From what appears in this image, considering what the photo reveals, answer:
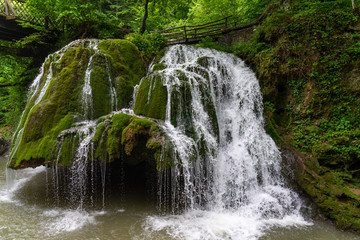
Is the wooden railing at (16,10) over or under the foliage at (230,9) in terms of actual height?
under

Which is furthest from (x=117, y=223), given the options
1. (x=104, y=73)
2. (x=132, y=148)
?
(x=104, y=73)

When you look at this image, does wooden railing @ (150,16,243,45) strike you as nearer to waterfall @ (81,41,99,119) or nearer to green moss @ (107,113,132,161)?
waterfall @ (81,41,99,119)

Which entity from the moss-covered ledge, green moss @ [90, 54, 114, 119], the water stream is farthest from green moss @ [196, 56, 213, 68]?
Answer: the moss-covered ledge

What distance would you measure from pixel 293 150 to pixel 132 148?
5.46 meters

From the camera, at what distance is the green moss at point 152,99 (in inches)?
242

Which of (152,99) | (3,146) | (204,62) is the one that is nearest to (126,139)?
(152,99)

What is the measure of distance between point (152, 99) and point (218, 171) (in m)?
3.18

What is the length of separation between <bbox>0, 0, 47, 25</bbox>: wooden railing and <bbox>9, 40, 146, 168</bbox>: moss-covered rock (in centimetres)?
447

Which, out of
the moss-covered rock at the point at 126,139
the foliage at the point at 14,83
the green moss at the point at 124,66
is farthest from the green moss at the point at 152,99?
the foliage at the point at 14,83

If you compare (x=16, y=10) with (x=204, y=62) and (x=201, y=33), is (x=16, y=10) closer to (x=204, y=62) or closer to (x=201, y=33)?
(x=204, y=62)

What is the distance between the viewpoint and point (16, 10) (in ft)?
33.6

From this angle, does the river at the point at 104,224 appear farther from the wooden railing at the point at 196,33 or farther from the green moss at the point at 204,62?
the wooden railing at the point at 196,33

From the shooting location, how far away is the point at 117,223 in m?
4.86

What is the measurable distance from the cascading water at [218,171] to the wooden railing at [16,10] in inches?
370
